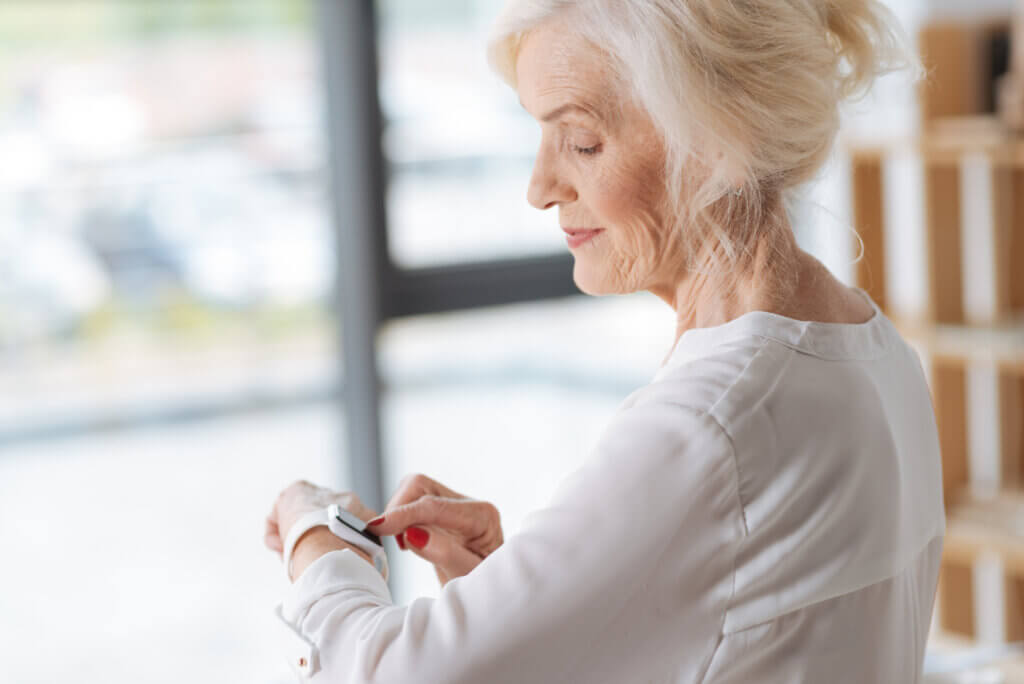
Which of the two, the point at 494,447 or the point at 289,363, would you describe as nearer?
the point at 289,363

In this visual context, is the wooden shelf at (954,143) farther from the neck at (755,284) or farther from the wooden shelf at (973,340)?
the neck at (755,284)

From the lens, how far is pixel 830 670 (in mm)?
908

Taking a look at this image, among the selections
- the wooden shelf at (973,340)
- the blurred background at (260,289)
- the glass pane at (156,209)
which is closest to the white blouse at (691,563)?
the wooden shelf at (973,340)

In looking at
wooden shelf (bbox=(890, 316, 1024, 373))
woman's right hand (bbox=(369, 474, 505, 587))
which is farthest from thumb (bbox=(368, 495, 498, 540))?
wooden shelf (bbox=(890, 316, 1024, 373))

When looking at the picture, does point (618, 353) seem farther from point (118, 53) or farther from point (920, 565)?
point (920, 565)

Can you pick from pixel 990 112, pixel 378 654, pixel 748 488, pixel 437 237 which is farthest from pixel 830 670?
pixel 437 237

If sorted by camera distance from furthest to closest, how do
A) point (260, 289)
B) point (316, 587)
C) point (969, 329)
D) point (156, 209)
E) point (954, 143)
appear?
point (260, 289) < point (156, 209) < point (969, 329) < point (954, 143) < point (316, 587)

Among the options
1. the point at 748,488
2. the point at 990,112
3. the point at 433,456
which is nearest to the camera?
the point at 748,488

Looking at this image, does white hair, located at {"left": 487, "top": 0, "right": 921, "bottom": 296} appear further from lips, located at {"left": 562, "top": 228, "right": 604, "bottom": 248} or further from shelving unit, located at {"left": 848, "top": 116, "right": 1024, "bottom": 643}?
shelving unit, located at {"left": 848, "top": 116, "right": 1024, "bottom": 643}

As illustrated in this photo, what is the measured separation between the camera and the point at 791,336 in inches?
36.9

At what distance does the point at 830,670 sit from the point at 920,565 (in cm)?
19

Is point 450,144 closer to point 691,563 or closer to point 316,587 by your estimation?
point 316,587

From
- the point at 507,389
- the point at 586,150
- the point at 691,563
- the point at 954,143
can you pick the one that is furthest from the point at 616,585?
the point at 507,389

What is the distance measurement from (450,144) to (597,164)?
7.94 feet
